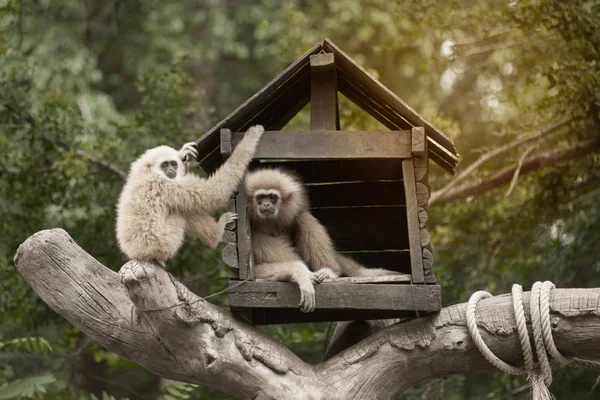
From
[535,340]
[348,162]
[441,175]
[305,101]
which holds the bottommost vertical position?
[535,340]

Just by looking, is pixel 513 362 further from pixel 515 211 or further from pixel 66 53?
pixel 66 53

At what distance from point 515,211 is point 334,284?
3.87 m

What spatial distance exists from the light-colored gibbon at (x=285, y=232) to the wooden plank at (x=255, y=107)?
34 centimetres

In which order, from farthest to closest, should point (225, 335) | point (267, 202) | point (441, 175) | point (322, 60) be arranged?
point (441, 175)
point (267, 202)
point (322, 60)
point (225, 335)

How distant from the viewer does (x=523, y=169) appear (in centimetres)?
716

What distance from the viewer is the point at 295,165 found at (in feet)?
18.5

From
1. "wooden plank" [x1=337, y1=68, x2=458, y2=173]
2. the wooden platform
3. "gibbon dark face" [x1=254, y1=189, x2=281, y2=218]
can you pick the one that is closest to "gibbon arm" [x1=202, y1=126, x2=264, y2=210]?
"gibbon dark face" [x1=254, y1=189, x2=281, y2=218]

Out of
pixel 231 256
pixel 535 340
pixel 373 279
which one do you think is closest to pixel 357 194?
pixel 373 279

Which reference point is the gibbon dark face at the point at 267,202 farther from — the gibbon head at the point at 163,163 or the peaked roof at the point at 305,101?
the gibbon head at the point at 163,163

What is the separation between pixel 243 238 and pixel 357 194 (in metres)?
1.39

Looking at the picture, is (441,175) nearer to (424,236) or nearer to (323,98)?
(323,98)

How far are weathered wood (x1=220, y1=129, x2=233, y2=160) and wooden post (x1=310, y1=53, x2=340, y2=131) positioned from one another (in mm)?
570

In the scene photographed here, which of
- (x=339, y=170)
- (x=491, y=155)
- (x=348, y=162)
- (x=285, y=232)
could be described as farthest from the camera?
(x=491, y=155)

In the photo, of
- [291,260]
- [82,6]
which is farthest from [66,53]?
[291,260]
